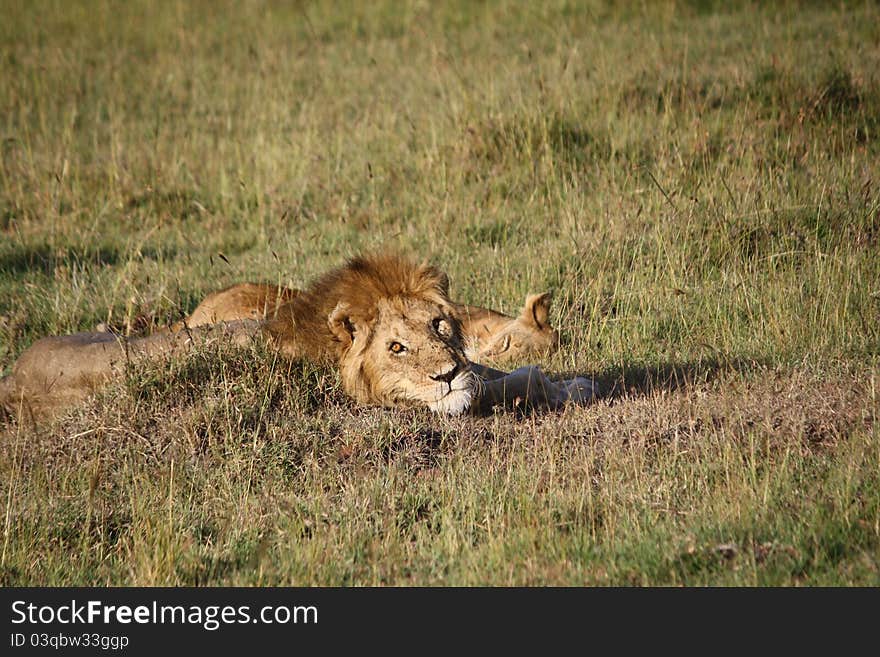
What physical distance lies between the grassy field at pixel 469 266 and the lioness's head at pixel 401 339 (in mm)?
169

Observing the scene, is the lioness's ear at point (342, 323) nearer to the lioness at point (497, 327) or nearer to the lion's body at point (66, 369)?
the lion's body at point (66, 369)

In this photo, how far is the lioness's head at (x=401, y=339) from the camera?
5285mm

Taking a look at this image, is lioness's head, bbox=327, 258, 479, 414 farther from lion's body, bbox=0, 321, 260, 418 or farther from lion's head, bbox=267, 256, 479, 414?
lion's body, bbox=0, 321, 260, 418

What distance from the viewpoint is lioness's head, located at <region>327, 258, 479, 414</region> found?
5.29 metres

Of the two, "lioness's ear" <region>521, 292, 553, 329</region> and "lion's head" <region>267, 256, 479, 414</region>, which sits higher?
"lioness's ear" <region>521, 292, 553, 329</region>

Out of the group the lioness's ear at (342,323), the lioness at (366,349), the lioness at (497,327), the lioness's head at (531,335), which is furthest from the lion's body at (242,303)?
the lioness's head at (531,335)

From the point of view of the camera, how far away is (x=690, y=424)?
5.05 meters

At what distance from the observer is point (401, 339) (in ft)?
17.6

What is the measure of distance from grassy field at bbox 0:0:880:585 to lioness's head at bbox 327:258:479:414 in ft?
0.55

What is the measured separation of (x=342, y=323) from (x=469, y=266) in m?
2.79

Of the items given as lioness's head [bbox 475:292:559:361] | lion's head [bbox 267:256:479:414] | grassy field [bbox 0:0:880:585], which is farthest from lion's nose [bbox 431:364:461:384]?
lioness's head [bbox 475:292:559:361]

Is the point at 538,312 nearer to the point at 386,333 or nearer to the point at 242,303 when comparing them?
the point at 386,333

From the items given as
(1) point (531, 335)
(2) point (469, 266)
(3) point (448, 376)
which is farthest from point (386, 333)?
(2) point (469, 266)

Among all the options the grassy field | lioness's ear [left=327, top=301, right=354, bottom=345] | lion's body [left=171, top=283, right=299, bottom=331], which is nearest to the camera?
the grassy field
